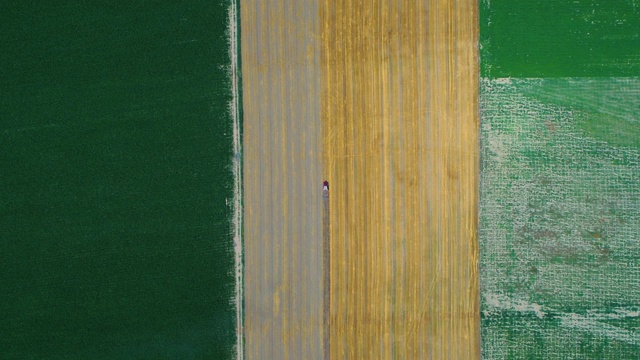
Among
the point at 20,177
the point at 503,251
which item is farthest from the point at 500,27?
the point at 20,177

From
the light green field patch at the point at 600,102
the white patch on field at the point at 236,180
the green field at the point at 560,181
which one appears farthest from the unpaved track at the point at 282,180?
the light green field patch at the point at 600,102

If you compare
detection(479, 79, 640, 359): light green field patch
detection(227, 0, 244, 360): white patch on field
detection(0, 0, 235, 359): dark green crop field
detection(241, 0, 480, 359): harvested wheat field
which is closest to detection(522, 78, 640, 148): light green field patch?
detection(479, 79, 640, 359): light green field patch

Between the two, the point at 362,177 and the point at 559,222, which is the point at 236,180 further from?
the point at 559,222

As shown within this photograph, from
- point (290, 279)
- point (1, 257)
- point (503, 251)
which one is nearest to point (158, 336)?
point (290, 279)

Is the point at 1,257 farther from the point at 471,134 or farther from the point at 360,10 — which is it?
the point at 471,134

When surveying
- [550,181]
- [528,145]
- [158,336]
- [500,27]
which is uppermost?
[500,27]

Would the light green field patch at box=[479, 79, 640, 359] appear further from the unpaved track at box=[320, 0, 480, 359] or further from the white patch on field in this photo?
the white patch on field

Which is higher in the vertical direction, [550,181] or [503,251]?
[550,181]

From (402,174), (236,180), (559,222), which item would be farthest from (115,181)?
(559,222)
